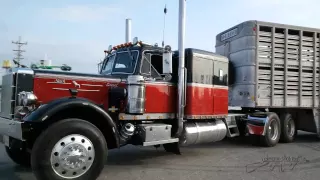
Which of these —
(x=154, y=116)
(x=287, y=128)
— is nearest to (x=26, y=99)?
(x=154, y=116)

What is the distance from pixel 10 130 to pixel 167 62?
Result: 3.19 meters

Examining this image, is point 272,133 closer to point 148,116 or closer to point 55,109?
point 148,116

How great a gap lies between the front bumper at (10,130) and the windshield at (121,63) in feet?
8.49

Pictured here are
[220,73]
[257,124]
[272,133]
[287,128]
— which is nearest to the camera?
[220,73]

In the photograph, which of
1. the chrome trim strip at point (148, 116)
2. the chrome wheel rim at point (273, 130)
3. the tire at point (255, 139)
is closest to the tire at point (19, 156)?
the chrome trim strip at point (148, 116)

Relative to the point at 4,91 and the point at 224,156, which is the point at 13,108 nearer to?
the point at 4,91

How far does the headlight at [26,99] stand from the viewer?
5487 mm

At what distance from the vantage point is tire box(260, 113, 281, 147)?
980 centimetres

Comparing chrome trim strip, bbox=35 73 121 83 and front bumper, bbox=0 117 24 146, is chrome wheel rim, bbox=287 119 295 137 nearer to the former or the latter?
chrome trim strip, bbox=35 73 121 83

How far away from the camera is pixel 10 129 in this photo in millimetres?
5348

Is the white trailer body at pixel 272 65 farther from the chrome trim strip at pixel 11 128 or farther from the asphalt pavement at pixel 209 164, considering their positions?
the chrome trim strip at pixel 11 128

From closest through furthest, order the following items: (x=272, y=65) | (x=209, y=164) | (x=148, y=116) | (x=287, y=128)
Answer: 1. (x=148, y=116)
2. (x=209, y=164)
3. (x=272, y=65)
4. (x=287, y=128)

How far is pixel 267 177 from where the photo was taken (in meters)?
6.16

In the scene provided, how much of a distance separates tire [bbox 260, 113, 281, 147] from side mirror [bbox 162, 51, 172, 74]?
4613mm
